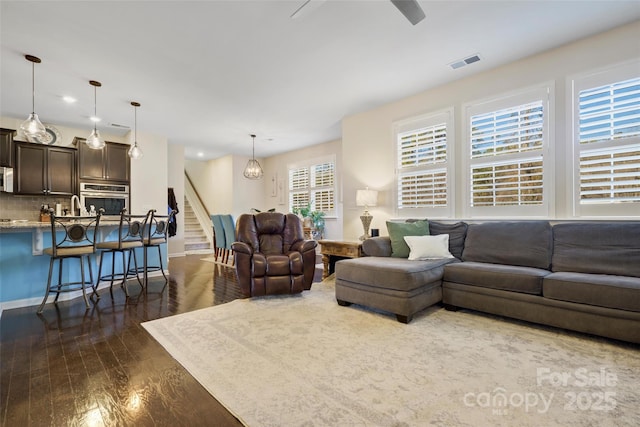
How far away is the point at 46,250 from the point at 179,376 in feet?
8.70

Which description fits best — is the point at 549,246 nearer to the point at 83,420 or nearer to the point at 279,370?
the point at 279,370

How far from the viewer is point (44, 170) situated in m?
5.04

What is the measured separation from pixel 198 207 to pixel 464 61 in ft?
27.6

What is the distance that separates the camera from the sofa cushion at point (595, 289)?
2137mm

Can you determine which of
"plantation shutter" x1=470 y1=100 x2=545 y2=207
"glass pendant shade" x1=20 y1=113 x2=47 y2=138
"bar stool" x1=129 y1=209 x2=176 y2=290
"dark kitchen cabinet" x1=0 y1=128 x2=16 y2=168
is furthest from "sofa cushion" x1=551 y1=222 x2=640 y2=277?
"dark kitchen cabinet" x1=0 y1=128 x2=16 y2=168

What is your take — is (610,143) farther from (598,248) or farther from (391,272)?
(391,272)

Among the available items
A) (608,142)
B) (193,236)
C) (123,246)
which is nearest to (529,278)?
(608,142)

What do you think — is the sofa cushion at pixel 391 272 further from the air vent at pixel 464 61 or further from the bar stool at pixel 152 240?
the bar stool at pixel 152 240

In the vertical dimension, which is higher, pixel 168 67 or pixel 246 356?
pixel 168 67

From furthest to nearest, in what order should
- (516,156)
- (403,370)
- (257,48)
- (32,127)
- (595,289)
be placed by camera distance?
(516,156) < (32,127) < (257,48) < (595,289) < (403,370)

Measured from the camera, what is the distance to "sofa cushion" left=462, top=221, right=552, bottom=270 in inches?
116

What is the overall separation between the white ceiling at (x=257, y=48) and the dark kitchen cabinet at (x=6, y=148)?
394 mm

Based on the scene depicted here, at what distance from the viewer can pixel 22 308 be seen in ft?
10.7

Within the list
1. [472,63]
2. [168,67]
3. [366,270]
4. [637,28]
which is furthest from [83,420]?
[637,28]
